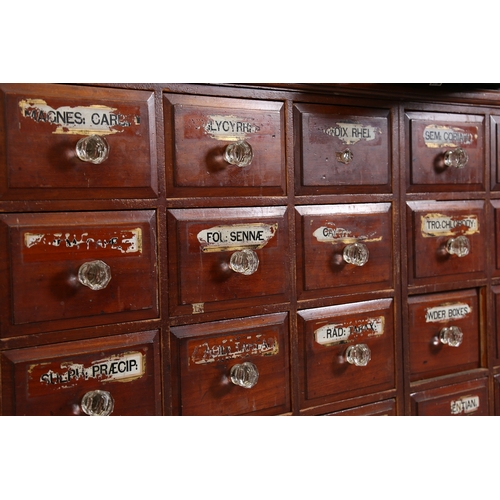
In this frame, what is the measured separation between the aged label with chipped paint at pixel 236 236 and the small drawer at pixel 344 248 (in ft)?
0.29

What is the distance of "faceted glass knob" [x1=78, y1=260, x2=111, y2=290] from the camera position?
1006mm

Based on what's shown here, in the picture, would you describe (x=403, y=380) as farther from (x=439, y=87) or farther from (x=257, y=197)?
(x=439, y=87)

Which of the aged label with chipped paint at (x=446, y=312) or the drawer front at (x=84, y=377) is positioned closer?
the drawer front at (x=84, y=377)

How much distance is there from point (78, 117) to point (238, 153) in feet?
1.06

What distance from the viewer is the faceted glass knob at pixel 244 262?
1.14 m

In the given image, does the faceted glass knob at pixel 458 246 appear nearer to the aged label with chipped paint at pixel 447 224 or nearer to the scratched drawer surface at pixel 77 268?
the aged label with chipped paint at pixel 447 224

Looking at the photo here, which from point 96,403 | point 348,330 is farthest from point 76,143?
Answer: point 348,330

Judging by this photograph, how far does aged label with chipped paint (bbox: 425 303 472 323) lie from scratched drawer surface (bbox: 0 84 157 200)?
0.78 meters

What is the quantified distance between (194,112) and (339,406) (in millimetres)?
749

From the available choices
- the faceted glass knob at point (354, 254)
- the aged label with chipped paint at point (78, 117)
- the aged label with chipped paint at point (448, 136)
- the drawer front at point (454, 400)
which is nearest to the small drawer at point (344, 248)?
the faceted glass knob at point (354, 254)

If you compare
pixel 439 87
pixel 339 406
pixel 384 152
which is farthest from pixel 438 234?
pixel 339 406

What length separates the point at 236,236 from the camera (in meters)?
1.15

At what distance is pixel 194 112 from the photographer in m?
1.11

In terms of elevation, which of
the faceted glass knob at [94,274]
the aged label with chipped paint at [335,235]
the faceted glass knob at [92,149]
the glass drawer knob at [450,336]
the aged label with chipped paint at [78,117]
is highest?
the aged label with chipped paint at [78,117]
